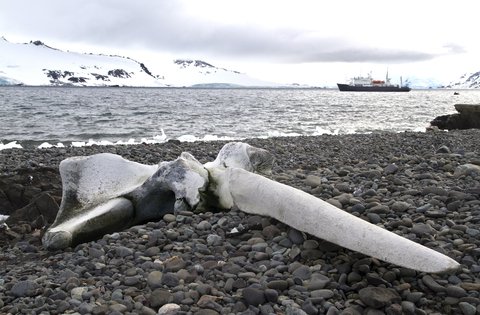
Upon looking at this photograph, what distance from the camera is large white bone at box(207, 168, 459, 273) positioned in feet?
11.7

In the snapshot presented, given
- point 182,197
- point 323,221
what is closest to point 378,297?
point 323,221

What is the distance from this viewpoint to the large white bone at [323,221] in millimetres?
3571

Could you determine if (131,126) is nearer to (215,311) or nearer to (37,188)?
(37,188)

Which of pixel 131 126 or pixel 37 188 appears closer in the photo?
pixel 37 188

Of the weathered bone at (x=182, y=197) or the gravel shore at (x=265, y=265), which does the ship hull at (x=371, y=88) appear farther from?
the weathered bone at (x=182, y=197)

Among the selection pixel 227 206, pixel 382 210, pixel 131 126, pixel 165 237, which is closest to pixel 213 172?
pixel 227 206

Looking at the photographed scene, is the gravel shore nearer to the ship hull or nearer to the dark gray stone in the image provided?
the dark gray stone

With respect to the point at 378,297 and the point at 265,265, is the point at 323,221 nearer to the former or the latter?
the point at 265,265

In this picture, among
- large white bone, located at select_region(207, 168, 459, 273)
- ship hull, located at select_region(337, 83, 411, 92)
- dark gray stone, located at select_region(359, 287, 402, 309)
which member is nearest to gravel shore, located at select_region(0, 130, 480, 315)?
dark gray stone, located at select_region(359, 287, 402, 309)

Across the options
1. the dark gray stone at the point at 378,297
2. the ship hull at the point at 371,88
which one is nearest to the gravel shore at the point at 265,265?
the dark gray stone at the point at 378,297

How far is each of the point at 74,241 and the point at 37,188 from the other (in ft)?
10.2

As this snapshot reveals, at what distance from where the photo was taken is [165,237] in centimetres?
494

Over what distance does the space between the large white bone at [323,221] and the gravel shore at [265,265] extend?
0.45ft

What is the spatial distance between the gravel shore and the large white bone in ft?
0.45
